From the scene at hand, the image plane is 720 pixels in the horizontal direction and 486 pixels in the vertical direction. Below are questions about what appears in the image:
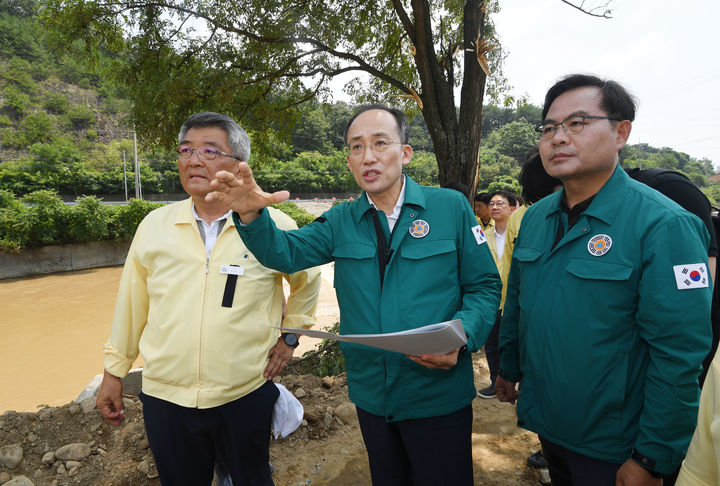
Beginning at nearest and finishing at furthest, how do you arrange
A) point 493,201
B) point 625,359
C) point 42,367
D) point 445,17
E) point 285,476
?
point 625,359, point 285,476, point 493,201, point 445,17, point 42,367

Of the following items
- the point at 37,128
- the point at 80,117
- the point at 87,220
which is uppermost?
the point at 80,117

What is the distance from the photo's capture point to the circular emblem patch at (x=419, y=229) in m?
1.59

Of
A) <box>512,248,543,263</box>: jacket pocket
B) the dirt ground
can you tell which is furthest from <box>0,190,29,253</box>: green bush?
<box>512,248,543,263</box>: jacket pocket

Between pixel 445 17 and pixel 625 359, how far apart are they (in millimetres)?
7367

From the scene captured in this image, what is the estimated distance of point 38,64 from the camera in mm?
58562

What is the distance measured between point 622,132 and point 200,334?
1800 mm

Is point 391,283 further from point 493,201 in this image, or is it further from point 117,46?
point 117,46

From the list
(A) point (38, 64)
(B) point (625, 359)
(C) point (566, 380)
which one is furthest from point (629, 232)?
(A) point (38, 64)

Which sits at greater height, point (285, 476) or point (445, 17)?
point (445, 17)

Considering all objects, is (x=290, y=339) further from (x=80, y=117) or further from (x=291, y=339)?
(x=80, y=117)

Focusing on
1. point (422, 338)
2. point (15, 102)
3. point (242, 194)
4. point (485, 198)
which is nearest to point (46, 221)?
point (485, 198)

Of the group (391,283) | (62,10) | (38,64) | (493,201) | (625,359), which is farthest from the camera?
(38,64)

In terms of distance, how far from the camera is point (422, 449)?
1.55m

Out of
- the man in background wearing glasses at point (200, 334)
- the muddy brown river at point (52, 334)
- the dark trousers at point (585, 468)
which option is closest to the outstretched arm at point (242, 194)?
the man in background wearing glasses at point (200, 334)
